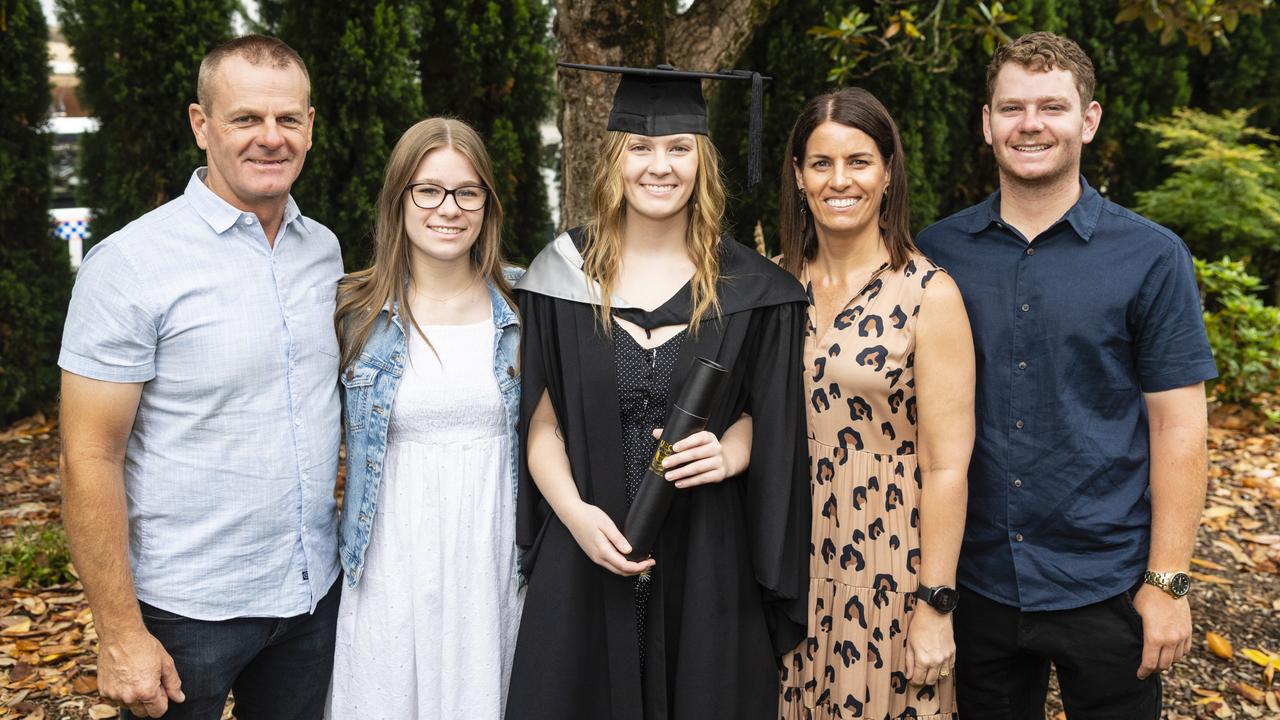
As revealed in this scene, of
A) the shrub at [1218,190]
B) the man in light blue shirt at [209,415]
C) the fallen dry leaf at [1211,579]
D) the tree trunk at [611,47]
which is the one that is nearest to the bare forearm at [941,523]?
the man in light blue shirt at [209,415]

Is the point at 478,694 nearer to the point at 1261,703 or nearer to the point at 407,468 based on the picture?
the point at 407,468

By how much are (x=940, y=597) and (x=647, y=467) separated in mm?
772

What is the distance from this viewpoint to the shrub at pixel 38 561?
4367mm

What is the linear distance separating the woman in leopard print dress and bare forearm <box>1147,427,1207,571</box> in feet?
1.57

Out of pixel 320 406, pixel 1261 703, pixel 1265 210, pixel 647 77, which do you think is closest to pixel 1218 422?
pixel 1265 210

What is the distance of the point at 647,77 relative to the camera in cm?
250

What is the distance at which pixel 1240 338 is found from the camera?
6.68 m

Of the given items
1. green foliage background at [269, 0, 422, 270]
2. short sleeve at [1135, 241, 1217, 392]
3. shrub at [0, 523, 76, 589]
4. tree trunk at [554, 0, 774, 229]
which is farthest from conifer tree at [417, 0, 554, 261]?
short sleeve at [1135, 241, 1217, 392]

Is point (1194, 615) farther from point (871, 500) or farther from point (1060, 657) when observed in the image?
point (871, 500)

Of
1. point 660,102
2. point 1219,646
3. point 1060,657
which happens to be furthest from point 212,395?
point 1219,646

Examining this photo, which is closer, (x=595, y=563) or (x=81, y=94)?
(x=595, y=563)

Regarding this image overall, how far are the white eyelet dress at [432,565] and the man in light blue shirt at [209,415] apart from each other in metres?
0.16

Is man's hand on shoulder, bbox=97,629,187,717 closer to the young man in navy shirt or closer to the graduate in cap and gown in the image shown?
the graduate in cap and gown

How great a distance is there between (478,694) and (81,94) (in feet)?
16.9
